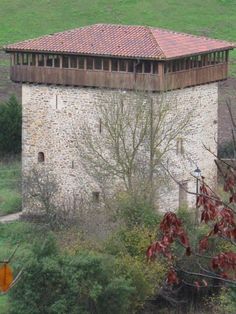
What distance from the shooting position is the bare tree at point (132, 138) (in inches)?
1506

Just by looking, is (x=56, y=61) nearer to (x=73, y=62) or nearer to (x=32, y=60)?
(x=73, y=62)

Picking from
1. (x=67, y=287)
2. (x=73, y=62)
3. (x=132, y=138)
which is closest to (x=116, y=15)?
(x=73, y=62)

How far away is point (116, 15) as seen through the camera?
2692 inches

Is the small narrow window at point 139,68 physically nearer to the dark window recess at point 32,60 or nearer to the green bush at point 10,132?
the dark window recess at point 32,60

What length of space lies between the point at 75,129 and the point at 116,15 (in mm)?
28513

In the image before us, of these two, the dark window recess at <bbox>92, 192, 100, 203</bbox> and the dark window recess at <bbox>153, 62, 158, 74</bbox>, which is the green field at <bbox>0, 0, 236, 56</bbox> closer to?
the dark window recess at <bbox>92, 192, 100, 203</bbox>

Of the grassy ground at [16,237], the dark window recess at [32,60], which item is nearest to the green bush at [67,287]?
the grassy ground at [16,237]

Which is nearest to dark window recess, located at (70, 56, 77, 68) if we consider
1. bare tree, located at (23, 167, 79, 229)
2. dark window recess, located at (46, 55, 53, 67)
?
dark window recess, located at (46, 55, 53, 67)

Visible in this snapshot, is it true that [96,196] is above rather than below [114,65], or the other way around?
below

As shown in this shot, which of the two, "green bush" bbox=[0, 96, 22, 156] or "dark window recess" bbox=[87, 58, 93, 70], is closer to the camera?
"dark window recess" bbox=[87, 58, 93, 70]

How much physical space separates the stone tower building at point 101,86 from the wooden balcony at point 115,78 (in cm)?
3

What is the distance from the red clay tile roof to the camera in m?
39.5

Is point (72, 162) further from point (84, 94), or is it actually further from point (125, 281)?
point (125, 281)

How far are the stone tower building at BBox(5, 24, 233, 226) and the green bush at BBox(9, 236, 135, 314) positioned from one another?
1008 centimetres
